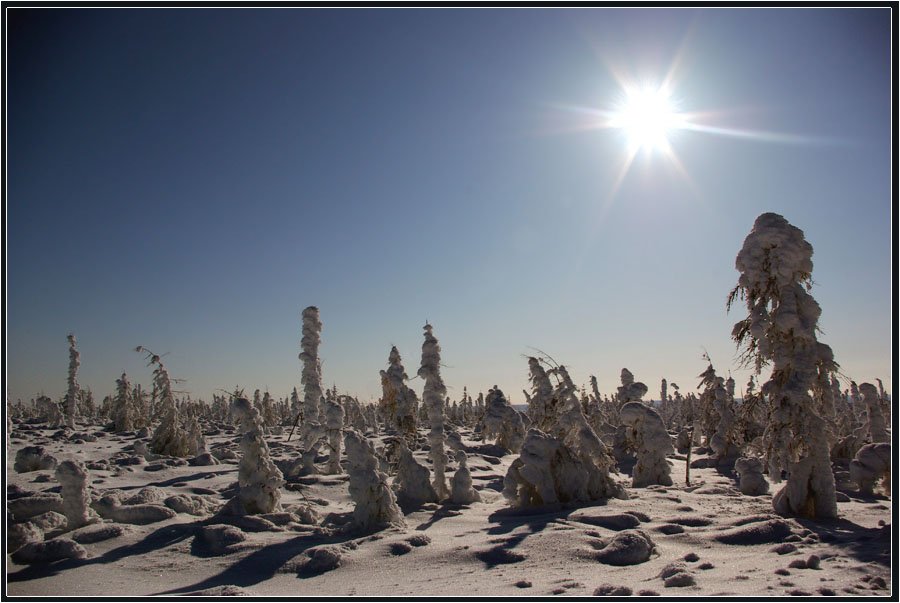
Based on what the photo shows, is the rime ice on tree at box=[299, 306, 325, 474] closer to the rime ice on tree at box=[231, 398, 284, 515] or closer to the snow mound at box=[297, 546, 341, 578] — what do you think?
the rime ice on tree at box=[231, 398, 284, 515]

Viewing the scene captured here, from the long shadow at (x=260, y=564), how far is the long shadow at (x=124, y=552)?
2.70 m

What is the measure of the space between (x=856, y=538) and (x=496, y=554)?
→ 753 centimetres

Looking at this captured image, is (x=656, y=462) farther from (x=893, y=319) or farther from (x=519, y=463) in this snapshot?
(x=893, y=319)

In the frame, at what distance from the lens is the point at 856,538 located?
10.2 m

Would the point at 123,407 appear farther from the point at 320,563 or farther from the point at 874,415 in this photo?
the point at 874,415

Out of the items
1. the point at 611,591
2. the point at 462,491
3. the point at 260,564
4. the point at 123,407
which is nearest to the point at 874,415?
the point at 462,491

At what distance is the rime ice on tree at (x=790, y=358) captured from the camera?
12.8 metres

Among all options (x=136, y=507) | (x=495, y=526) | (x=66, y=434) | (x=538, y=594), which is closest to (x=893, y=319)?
(x=538, y=594)

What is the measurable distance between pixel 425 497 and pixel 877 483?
18.0 meters

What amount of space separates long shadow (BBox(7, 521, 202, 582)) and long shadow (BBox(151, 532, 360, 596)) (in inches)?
106

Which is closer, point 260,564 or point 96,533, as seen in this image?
point 260,564

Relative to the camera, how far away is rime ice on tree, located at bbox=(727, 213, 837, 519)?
506 inches

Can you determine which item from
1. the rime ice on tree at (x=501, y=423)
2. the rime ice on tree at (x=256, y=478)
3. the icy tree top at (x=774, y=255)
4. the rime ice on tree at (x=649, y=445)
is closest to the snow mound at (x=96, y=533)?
the rime ice on tree at (x=256, y=478)

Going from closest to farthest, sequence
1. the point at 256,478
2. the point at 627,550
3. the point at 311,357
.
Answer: the point at 627,550, the point at 256,478, the point at 311,357
